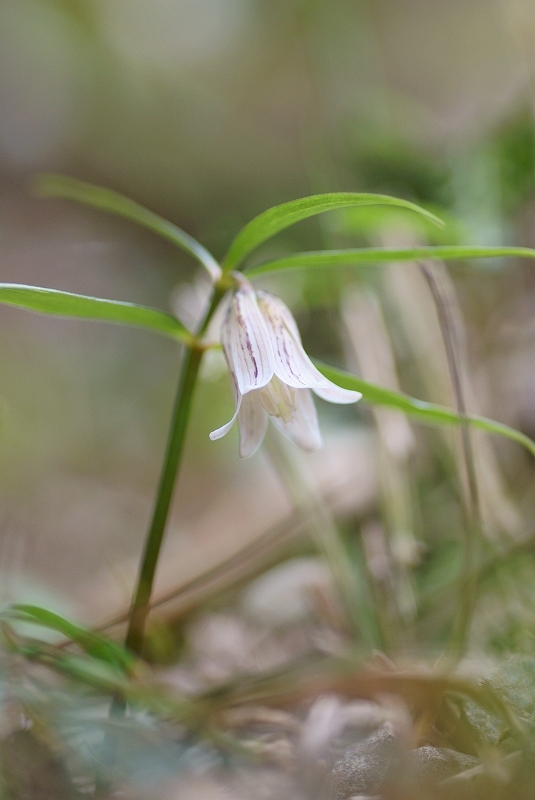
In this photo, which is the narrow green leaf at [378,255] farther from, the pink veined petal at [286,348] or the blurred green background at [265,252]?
the blurred green background at [265,252]

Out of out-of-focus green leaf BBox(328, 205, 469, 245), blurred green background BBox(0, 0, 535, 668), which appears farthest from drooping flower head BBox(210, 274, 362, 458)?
out-of-focus green leaf BBox(328, 205, 469, 245)

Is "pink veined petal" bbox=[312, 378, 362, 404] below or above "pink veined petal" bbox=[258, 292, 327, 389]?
below

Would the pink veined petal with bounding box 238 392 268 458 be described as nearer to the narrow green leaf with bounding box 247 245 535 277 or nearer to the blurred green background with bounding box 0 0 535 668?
the narrow green leaf with bounding box 247 245 535 277

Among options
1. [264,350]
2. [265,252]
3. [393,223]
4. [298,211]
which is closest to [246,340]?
[264,350]

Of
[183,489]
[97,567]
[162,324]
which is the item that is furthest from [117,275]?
[162,324]

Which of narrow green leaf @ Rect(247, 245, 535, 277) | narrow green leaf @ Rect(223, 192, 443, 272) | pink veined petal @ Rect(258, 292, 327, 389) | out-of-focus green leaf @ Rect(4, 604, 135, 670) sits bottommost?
out-of-focus green leaf @ Rect(4, 604, 135, 670)

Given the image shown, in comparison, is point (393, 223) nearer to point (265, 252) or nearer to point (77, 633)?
point (265, 252)

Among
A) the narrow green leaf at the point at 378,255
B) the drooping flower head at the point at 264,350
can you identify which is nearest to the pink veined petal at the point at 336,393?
the drooping flower head at the point at 264,350
